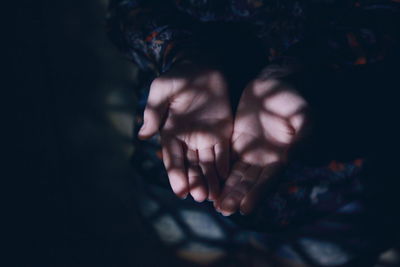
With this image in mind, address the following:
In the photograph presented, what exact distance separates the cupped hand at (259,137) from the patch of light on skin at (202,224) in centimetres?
63

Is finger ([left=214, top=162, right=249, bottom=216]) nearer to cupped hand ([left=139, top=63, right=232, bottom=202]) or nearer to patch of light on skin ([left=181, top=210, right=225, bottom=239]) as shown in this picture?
cupped hand ([left=139, top=63, right=232, bottom=202])

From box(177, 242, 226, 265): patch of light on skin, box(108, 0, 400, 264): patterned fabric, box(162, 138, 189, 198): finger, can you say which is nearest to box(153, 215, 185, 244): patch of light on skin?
box(177, 242, 226, 265): patch of light on skin

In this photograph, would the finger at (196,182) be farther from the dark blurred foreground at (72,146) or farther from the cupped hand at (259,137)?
the dark blurred foreground at (72,146)

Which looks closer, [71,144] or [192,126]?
[192,126]

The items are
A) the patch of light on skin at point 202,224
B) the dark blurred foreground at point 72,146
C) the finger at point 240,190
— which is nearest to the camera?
the finger at point 240,190

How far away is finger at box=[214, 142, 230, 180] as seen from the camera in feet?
2.53

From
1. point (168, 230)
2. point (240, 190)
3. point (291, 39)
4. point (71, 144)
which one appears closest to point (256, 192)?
point (240, 190)

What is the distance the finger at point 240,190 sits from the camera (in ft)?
2.31

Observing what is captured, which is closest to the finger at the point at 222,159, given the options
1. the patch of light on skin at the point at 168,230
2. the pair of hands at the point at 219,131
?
the pair of hands at the point at 219,131

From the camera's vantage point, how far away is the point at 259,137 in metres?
0.80

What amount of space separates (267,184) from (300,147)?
A: 5.3 inches

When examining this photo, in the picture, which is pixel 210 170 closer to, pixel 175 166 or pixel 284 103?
pixel 175 166

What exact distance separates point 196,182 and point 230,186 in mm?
90

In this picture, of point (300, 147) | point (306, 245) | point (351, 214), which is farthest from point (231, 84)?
point (306, 245)
